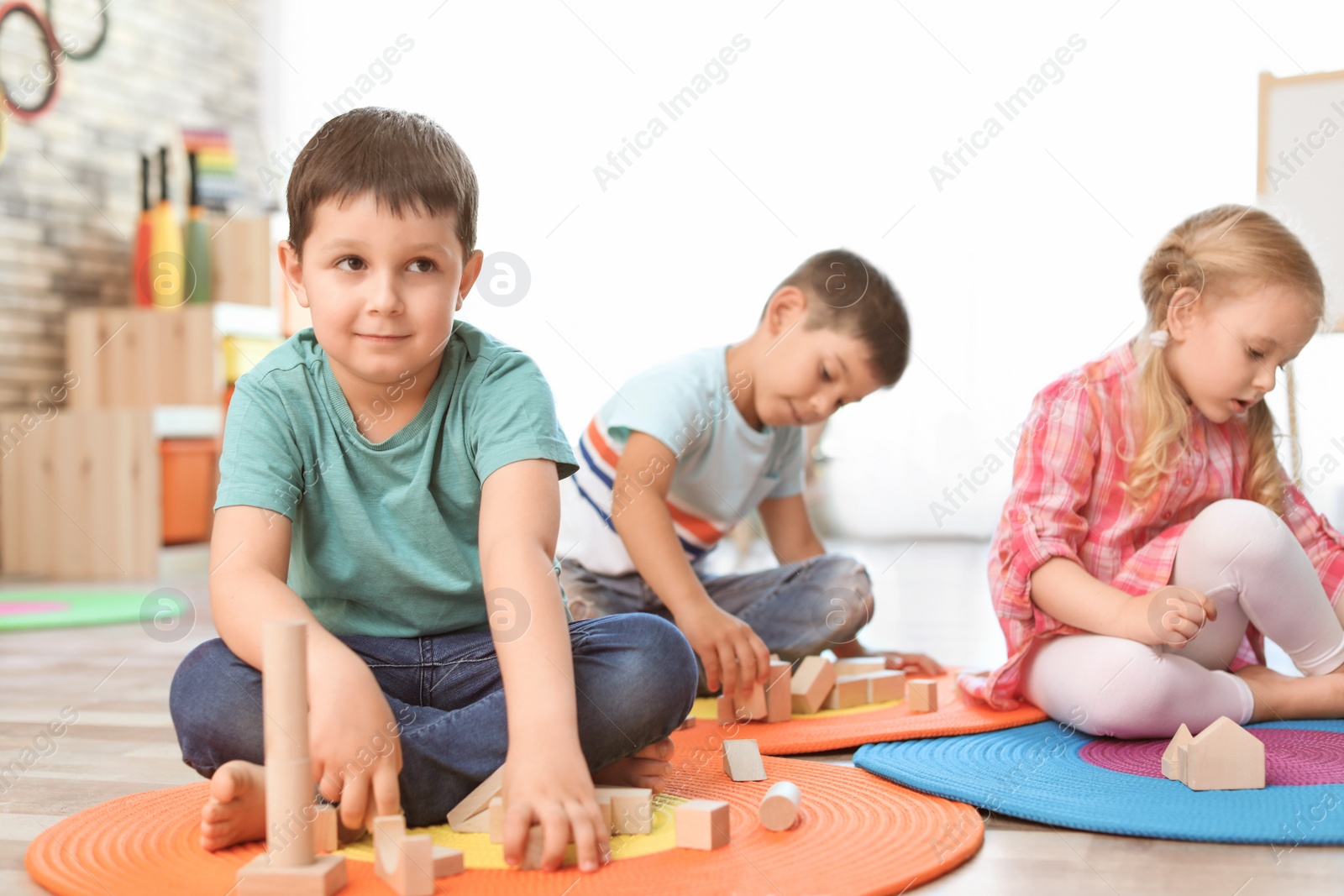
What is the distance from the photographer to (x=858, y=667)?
4.38ft

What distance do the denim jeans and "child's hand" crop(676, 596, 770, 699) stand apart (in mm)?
251

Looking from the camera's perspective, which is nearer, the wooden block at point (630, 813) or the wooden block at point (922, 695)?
the wooden block at point (630, 813)

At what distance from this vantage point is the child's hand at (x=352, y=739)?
2.36 ft

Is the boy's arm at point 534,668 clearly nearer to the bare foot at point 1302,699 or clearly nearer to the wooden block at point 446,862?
the wooden block at point 446,862

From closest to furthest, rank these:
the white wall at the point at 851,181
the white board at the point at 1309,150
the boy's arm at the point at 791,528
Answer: the boy's arm at the point at 791,528 < the white board at the point at 1309,150 < the white wall at the point at 851,181

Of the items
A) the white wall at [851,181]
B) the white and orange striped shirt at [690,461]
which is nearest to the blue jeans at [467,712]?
the white and orange striped shirt at [690,461]

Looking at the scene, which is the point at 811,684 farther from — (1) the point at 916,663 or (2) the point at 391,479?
(2) the point at 391,479

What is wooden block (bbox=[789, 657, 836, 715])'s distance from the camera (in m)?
1.22

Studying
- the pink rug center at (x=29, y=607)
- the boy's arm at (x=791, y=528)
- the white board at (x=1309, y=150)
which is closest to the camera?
the boy's arm at (x=791, y=528)

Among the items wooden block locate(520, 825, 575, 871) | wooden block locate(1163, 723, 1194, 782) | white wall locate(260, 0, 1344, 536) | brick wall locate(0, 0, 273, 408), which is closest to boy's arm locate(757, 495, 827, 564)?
wooden block locate(1163, 723, 1194, 782)

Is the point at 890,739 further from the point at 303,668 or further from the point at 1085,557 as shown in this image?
the point at 303,668

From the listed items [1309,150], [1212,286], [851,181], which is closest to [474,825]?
[1212,286]

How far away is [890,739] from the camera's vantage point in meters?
1.06

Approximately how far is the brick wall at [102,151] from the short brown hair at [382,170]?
105 inches
